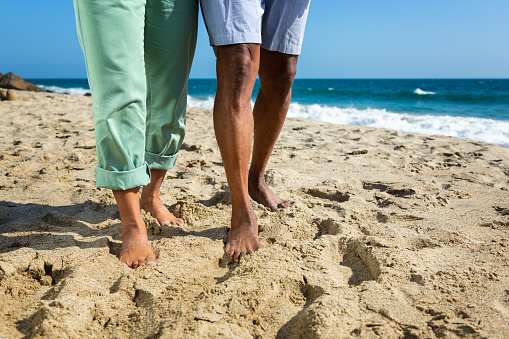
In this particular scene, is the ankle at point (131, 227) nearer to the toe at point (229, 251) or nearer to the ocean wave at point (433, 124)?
the toe at point (229, 251)

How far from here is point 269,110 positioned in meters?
2.01

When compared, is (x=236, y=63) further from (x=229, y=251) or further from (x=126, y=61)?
(x=229, y=251)

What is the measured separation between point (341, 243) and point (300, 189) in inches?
31.2

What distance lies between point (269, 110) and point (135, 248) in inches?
39.3

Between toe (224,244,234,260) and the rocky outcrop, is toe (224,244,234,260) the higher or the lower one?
the higher one

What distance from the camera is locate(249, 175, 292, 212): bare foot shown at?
1981 millimetres

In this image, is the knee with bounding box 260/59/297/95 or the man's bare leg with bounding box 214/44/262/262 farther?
the knee with bounding box 260/59/297/95

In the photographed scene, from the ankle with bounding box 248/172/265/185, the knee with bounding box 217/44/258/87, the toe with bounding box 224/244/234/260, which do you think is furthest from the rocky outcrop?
the toe with bounding box 224/244/234/260

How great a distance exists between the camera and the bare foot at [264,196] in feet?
6.50

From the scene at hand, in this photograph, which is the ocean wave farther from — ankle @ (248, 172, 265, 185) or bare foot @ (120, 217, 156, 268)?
bare foot @ (120, 217, 156, 268)

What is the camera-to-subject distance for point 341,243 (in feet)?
5.11

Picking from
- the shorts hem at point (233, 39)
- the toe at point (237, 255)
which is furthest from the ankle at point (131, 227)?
the shorts hem at point (233, 39)

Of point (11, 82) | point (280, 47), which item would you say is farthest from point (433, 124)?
point (11, 82)

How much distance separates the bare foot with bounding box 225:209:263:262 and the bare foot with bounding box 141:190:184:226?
0.34 metres
